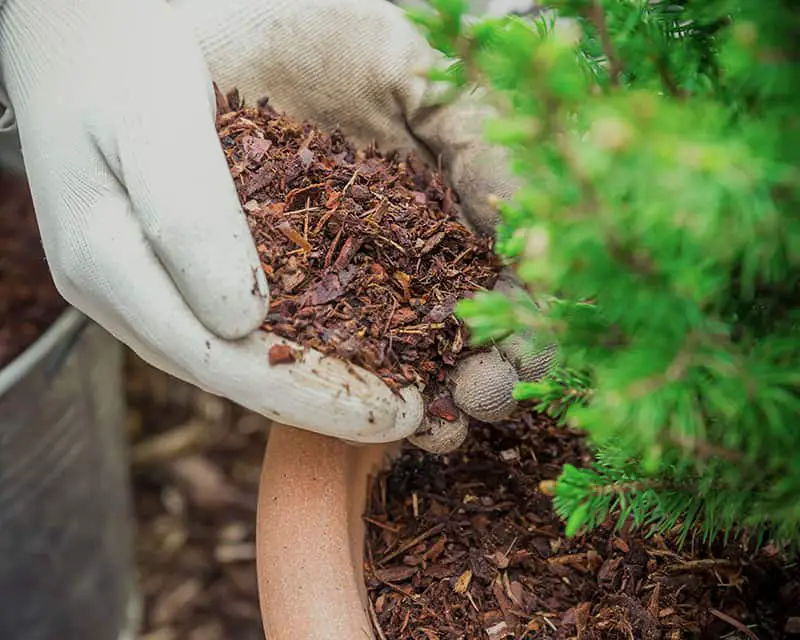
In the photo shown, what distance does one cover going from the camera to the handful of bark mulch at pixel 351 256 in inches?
37.2

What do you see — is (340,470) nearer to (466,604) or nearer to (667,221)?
(466,604)

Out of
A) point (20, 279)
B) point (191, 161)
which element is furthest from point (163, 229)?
point (20, 279)

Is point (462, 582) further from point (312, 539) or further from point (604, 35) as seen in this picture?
point (604, 35)

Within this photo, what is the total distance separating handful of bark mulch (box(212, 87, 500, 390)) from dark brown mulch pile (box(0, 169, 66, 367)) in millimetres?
869

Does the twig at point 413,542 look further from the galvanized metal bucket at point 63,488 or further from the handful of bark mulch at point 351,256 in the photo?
the galvanized metal bucket at point 63,488

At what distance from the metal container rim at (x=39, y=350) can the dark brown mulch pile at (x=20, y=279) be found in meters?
0.31

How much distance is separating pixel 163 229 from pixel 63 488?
2.68 ft

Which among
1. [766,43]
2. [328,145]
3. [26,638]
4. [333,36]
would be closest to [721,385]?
[766,43]

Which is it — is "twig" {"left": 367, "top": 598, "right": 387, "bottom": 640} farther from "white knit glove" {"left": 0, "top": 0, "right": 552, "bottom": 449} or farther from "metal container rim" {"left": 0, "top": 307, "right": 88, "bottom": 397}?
"metal container rim" {"left": 0, "top": 307, "right": 88, "bottom": 397}

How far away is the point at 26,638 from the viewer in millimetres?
1565

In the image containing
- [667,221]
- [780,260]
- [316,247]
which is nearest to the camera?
[667,221]

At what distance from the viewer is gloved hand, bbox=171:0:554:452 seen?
1.15 meters

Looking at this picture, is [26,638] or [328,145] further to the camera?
[26,638]

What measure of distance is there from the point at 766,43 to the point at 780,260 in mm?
150
